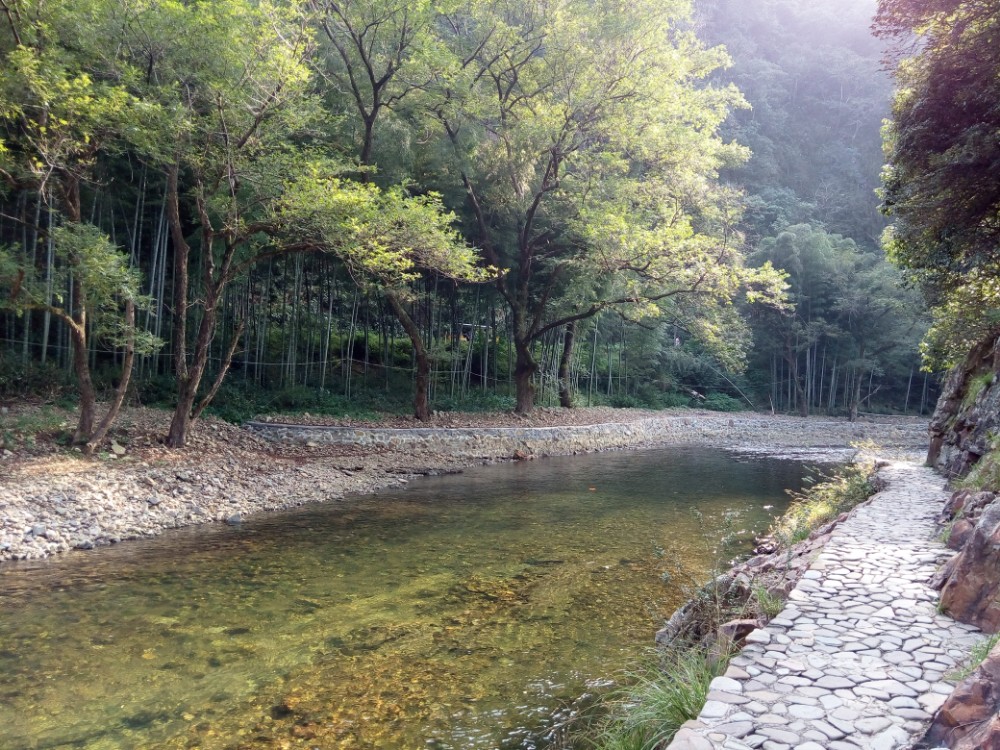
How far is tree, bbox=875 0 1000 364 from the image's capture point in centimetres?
594

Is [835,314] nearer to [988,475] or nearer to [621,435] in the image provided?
[621,435]

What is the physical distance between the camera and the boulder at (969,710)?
6.95 ft

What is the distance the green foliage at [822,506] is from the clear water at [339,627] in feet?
1.74

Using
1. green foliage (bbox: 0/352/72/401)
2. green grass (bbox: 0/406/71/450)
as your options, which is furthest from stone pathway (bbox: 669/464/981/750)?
green foliage (bbox: 0/352/72/401)

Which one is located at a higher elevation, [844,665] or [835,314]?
[835,314]

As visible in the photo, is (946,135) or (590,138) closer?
(946,135)

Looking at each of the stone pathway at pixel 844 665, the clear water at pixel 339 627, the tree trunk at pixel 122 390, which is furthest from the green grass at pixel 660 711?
the tree trunk at pixel 122 390

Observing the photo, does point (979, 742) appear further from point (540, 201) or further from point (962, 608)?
point (540, 201)

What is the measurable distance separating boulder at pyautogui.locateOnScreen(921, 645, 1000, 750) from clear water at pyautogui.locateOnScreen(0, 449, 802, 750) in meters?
1.84

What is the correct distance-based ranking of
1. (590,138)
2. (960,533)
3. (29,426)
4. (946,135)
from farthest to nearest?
(590,138) < (29,426) < (946,135) < (960,533)

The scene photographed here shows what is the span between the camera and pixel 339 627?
4723 millimetres

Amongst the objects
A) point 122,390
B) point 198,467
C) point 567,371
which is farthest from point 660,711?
point 567,371

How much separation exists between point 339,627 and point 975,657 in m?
3.84

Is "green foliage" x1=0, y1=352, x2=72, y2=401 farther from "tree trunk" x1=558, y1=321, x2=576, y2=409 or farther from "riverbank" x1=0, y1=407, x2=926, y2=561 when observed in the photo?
"tree trunk" x1=558, y1=321, x2=576, y2=409
